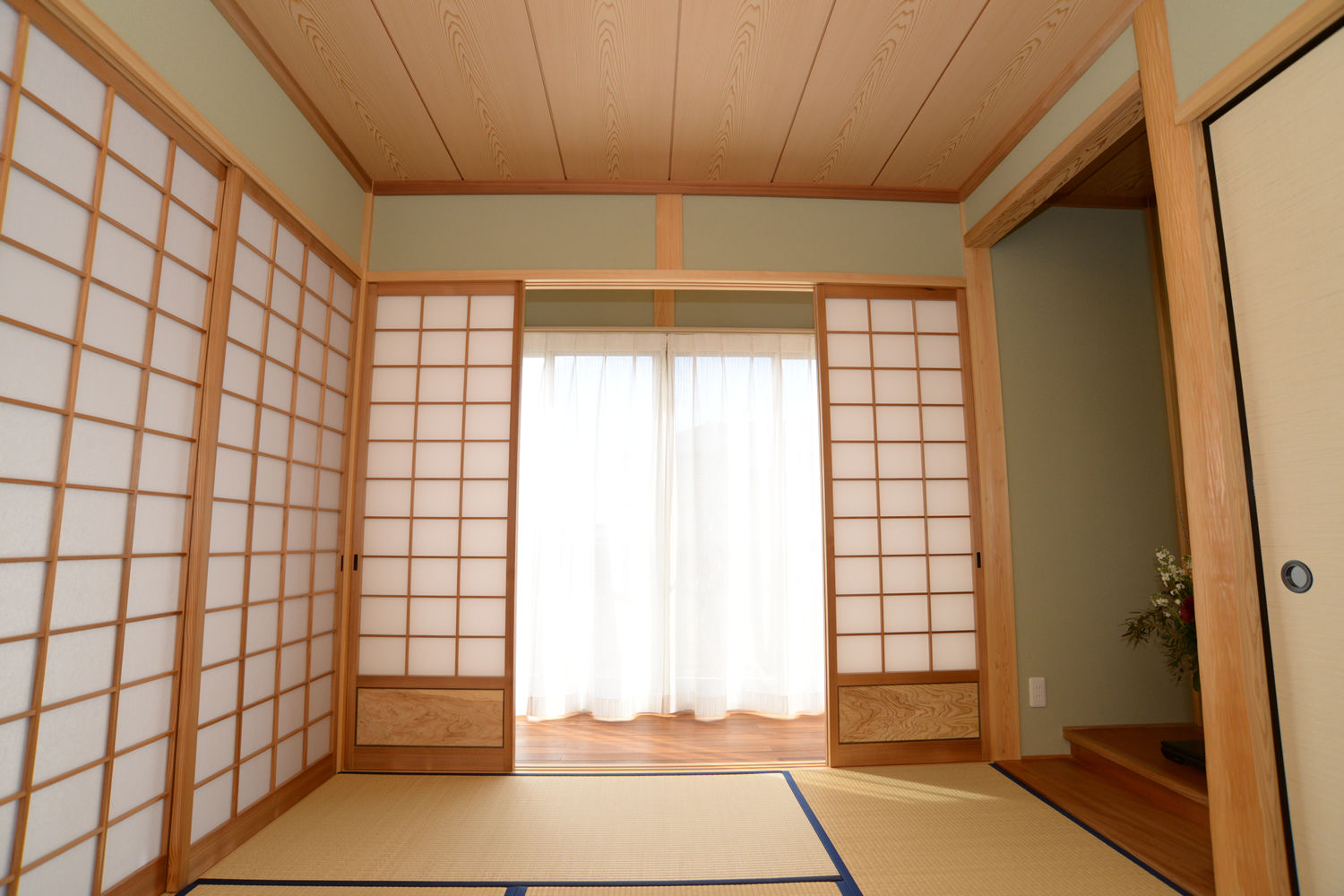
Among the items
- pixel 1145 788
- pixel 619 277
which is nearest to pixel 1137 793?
pixel 1145 788

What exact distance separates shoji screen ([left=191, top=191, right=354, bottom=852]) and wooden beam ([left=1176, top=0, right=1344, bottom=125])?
2879 mm

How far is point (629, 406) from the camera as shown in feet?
13.9

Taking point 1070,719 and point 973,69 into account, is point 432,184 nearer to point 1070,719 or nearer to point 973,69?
point 973,69

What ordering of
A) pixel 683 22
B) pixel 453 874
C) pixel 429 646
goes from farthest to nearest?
pixel 429 646, pixel 683 22, pixel 453 874

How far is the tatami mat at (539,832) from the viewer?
6.77ft

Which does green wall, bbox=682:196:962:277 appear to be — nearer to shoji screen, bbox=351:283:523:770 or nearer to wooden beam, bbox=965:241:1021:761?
wooden beam, bbox=965:241:1021:761

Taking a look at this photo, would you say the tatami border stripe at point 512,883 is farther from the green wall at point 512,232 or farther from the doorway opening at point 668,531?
the green wall at point 512,232

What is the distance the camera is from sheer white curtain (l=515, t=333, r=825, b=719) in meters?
4.07

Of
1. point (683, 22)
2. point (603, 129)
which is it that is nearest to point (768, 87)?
point (683, 22)

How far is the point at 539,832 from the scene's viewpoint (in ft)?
7.64

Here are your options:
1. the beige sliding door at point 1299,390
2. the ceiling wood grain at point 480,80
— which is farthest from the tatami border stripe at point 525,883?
the ceiling wood grain at point 480,80

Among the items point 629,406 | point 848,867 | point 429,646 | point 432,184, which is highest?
point 432,184

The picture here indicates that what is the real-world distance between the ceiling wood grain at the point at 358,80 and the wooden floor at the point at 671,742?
106 inches

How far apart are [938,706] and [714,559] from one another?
154cm
